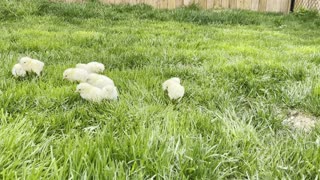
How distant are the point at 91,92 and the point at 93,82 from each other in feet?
0.50

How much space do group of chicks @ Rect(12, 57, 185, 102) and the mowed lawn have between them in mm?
55

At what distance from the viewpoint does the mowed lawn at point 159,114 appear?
1.29 m

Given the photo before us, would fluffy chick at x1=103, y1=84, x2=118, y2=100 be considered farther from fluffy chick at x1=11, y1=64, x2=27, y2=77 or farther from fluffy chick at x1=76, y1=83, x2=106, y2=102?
fluffy chick at x1=11, y1=64, x2=27, y2=77

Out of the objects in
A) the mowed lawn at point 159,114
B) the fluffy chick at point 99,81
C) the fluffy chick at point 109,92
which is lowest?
the mowed lawn at point 159,114

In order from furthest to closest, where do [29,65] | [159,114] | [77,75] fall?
[29,65] → [77,75] → [159,114]

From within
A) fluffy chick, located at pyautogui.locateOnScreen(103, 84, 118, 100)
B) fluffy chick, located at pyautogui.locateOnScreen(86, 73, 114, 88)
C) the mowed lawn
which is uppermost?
fluffy chick, located at pyautogui.locateOnScreen(86, 73, 114, 88)

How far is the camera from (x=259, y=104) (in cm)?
217

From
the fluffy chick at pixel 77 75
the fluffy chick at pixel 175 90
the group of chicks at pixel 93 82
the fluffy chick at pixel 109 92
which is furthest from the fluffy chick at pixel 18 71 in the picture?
the fluffy chick at pixel 175 90

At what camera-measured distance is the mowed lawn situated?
4.22 feet

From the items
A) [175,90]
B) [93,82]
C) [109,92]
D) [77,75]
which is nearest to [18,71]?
[77,75]

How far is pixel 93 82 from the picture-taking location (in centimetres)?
205

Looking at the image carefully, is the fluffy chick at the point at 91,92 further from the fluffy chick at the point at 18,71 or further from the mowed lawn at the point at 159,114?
the fluffy chick at the point at 18,71

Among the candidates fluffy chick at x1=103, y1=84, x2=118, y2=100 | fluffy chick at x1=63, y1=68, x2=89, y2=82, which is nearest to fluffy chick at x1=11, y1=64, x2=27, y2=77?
fluffy chick at x1=63, y1=68, x2=89, y2=82

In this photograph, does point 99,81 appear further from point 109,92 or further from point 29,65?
point 29,65
